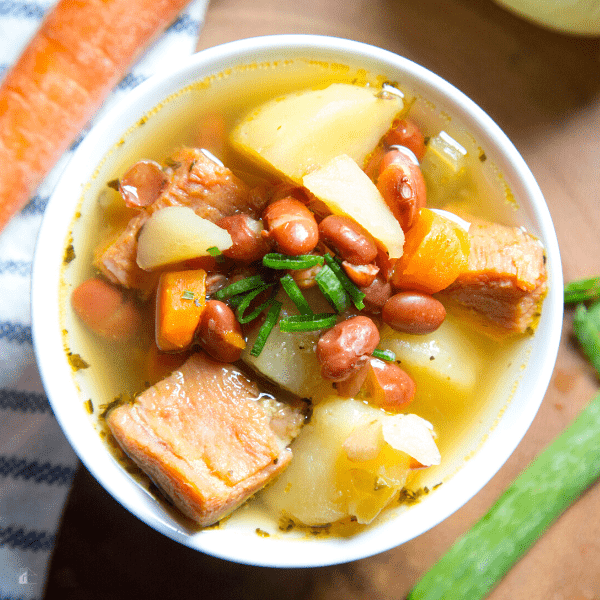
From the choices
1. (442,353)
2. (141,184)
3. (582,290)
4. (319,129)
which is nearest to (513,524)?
(442,353)

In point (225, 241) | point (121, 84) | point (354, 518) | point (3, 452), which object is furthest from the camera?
point (121, 84)

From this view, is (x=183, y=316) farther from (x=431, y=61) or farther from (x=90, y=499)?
(x=431, y=61)

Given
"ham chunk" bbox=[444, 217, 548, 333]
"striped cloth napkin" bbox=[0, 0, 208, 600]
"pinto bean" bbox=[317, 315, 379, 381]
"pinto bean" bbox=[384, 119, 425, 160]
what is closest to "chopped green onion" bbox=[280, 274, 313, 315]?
"pinto bean" bbox=[317, 315, 379, 381]

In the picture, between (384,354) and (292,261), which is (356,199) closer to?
(292,261)

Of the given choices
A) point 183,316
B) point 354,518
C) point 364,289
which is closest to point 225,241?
point 183,316

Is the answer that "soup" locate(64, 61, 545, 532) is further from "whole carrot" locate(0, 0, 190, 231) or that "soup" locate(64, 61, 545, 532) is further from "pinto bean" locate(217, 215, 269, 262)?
"whole carrot" locate(0, 0, 190, 231)
